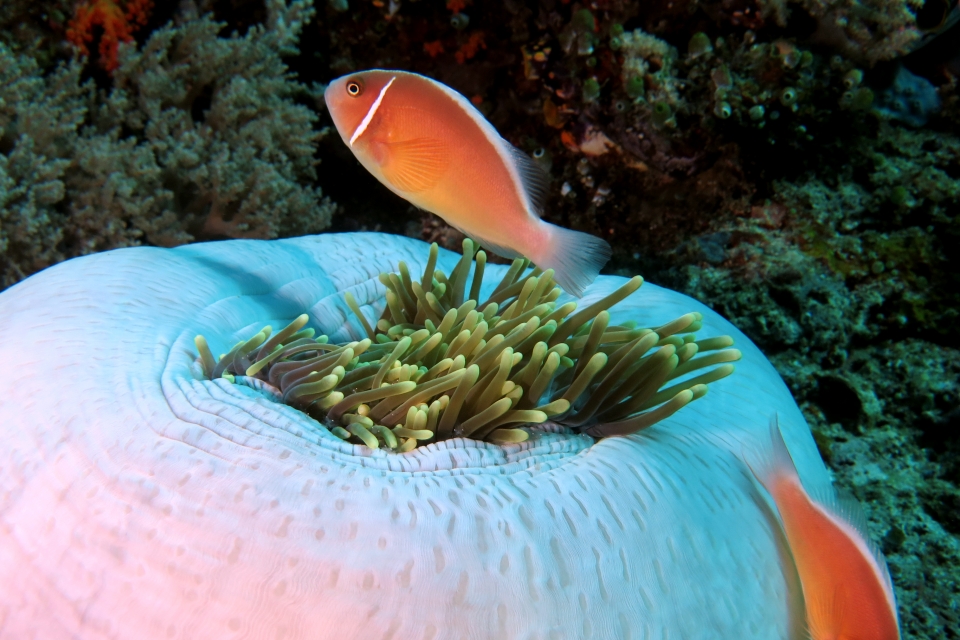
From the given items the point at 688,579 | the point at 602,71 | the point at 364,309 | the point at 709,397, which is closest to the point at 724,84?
the point at 602,71

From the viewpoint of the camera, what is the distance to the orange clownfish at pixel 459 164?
130 cm

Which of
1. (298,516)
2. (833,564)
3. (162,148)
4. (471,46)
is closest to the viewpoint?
(298,516)

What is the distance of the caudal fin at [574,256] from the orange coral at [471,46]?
5.83 feet

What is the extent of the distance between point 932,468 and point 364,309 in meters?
1.90

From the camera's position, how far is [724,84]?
89.0 inches

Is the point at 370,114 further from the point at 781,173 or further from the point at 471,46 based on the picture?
the point at 781,173

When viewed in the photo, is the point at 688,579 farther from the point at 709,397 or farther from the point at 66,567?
the point at 66,567

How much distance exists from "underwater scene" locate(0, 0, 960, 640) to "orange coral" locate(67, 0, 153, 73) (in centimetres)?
1

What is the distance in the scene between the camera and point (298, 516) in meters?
0.87

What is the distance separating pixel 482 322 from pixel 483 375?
107mm

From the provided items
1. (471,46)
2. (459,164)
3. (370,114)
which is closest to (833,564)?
(459,164)

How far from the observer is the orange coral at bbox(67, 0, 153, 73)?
2496 mm

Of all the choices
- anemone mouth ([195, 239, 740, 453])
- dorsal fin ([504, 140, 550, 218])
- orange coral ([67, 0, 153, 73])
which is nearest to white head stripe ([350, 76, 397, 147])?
dorsal fin ([504, 140, 550, 218])

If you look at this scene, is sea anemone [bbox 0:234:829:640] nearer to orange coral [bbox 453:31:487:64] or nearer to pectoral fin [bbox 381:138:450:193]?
pectoral fin [bbox 381:138:450:193]
